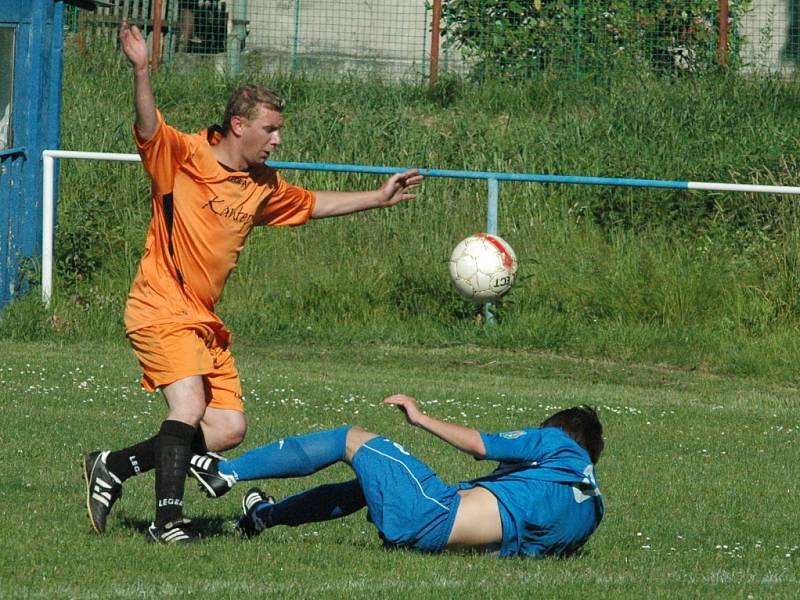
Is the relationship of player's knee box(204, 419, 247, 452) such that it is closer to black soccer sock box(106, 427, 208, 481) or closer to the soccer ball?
black soccer sock box(106, 427, 208, 481)

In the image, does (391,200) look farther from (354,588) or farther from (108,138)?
(108,138)

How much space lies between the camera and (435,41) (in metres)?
21.2

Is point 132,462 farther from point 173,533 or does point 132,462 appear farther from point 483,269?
point 483,269

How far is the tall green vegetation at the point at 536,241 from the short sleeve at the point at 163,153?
7.26 m

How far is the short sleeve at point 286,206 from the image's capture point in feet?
23.4

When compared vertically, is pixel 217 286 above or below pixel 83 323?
above

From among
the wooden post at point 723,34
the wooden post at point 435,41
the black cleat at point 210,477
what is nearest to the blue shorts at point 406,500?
the black cleat at point 210,477

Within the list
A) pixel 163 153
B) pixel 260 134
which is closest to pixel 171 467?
pixel 163 153

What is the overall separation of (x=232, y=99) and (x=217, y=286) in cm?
85

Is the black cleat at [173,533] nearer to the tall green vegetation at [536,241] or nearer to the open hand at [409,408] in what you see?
the open hand at [409,408]

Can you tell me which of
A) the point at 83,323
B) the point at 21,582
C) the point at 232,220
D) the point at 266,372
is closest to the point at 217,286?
the point at 232,220

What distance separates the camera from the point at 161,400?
1065cm

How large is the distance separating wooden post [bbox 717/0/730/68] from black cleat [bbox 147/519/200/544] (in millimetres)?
15402

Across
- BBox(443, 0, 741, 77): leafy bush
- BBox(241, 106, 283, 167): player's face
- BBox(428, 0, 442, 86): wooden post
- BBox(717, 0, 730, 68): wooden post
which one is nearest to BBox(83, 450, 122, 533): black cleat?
BBox(241, 106, 283, 167): player's face
